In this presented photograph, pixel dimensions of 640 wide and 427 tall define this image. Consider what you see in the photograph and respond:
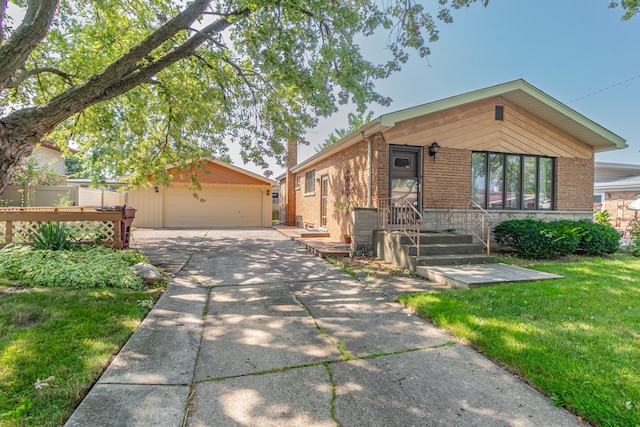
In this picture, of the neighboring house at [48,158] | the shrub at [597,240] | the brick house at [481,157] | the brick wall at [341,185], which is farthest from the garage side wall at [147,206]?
the shrub at [597,240]

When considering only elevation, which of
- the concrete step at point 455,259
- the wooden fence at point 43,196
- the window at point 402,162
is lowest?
the concrete step at point 455,259

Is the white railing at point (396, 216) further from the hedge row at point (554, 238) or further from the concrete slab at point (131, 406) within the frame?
the concrete slab at point (131, 406)

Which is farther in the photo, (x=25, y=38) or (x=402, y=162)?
(x=402, y=162)

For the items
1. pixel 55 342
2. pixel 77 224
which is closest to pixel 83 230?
pixel 77 224

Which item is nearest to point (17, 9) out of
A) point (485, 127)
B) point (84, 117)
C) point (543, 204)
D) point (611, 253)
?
point (84, 117)

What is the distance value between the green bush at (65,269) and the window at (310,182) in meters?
8.75

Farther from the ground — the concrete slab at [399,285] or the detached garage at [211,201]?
the detached garage at [211,201]

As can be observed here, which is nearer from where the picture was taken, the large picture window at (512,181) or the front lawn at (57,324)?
the front lawn at (57,324)

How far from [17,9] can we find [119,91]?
5.37 metres

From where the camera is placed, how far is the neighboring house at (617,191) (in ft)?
51.1

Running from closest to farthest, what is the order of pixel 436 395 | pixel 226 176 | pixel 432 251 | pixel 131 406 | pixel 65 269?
pixel 131 406 → pixel 436 395 → pixel 65 269 → pixel 432 251 → pixel 226 176

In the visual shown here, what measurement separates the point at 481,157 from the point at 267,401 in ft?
28.9

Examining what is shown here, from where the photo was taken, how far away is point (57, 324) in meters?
3.25

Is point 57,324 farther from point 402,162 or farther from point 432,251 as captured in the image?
point 402,162
